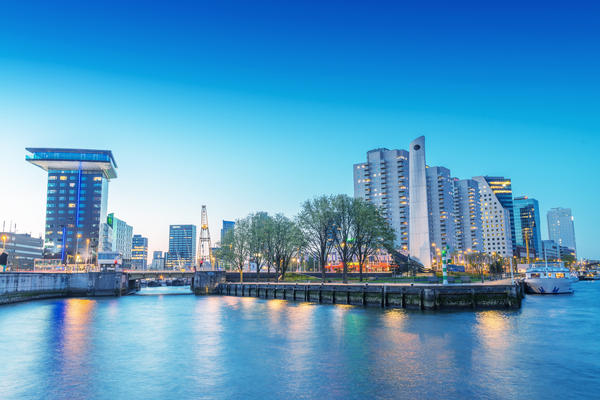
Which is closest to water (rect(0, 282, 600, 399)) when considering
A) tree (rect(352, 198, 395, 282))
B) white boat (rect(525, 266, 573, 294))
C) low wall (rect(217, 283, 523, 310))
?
low wall (rect(217, 283, 523, 310))

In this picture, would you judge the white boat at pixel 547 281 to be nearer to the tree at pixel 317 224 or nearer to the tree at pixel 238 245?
the tree at pixel 317 224

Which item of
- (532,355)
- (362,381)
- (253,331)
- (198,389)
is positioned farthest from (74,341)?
(532,355)

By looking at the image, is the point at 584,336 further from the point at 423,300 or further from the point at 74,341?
the point at 74,341

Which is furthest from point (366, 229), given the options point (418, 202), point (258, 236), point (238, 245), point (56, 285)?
point (56, 285)

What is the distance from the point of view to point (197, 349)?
122 feet

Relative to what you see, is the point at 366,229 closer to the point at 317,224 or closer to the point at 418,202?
the point at 317,224

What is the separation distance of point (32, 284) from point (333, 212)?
67.5 m

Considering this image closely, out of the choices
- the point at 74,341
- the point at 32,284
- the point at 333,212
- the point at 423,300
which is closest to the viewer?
the point at 74,341

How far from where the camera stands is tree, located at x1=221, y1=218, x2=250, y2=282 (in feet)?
424

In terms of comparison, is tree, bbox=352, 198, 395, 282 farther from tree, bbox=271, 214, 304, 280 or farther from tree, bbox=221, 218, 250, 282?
tree, bbox=221, 218, 250, 282

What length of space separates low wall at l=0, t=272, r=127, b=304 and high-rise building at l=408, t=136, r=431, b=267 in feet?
336

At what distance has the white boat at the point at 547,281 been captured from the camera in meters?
105

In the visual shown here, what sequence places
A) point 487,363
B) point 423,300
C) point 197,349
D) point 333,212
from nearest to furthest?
1. point 487,363
2. point 197,349
3. point 423,300
4. point 333,212

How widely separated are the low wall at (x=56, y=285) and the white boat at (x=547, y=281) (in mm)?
108776
